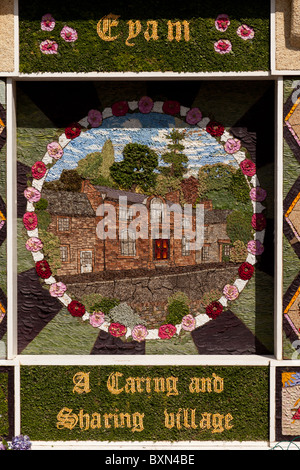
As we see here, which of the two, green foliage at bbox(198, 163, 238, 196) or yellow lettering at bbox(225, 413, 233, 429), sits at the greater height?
green foliage at bbox(198, 163, 238, 196)

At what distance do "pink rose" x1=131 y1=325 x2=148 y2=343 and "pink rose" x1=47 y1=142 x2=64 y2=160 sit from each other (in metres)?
2.36

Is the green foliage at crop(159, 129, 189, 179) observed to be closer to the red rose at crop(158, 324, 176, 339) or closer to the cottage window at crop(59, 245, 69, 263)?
the cottage window at crop(59, 245, 69, 263)

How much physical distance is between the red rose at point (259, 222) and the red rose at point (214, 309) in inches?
42.1

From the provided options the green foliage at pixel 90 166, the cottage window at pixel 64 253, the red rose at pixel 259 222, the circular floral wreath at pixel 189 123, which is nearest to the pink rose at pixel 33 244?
the circular floral wreath at pixel 189 123

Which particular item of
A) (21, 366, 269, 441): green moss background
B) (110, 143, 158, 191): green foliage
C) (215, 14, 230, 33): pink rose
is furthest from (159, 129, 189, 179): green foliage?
(21, 366, 269, 441): green moss background

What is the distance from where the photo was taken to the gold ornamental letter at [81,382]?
443 centimetres

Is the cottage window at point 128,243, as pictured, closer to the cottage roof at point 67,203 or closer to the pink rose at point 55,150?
the cottage roof at point 67,203

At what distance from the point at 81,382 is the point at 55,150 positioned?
2854 millimetres

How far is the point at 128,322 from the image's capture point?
4688mm

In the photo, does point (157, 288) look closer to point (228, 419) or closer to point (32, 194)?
point (228, 419)

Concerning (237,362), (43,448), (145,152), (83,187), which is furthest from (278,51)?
(43,448)

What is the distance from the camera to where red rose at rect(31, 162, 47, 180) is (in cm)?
463

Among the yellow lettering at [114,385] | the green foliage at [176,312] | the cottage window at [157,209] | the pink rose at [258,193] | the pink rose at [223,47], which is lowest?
the yellow lettering at [114,385]

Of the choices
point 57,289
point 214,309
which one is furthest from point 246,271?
point 57,289
